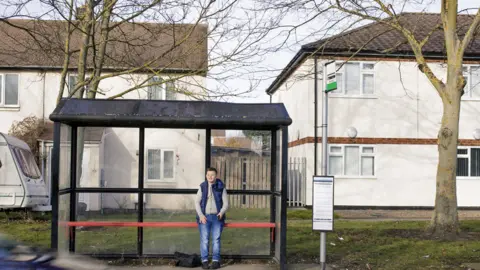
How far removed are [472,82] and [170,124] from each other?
18.2m

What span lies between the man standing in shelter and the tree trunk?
623cm

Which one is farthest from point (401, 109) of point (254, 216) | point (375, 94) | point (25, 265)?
point (25, 265)

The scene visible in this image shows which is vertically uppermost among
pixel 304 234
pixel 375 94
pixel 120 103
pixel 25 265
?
pixel 375 94

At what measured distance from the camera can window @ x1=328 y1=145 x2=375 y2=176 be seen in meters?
24.3

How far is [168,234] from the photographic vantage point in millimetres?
Result: 10922

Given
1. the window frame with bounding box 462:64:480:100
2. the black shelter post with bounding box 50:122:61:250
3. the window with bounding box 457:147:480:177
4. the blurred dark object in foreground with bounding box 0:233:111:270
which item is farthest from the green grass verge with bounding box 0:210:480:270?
the window frame with bounding box 462:64:480:100

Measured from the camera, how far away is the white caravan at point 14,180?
18.6m

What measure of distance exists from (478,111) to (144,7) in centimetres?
1550

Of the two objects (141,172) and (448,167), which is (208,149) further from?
(448,167)

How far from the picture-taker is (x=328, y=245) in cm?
1320

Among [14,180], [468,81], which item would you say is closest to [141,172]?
[14,180]

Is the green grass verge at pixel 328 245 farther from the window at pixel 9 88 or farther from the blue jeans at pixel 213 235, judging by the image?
the window at pixel 9 88

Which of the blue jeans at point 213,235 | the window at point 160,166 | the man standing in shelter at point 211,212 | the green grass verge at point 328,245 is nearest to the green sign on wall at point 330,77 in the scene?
the man standing in shelter at point 211,212

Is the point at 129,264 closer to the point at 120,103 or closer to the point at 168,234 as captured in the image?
the point at 168,234
